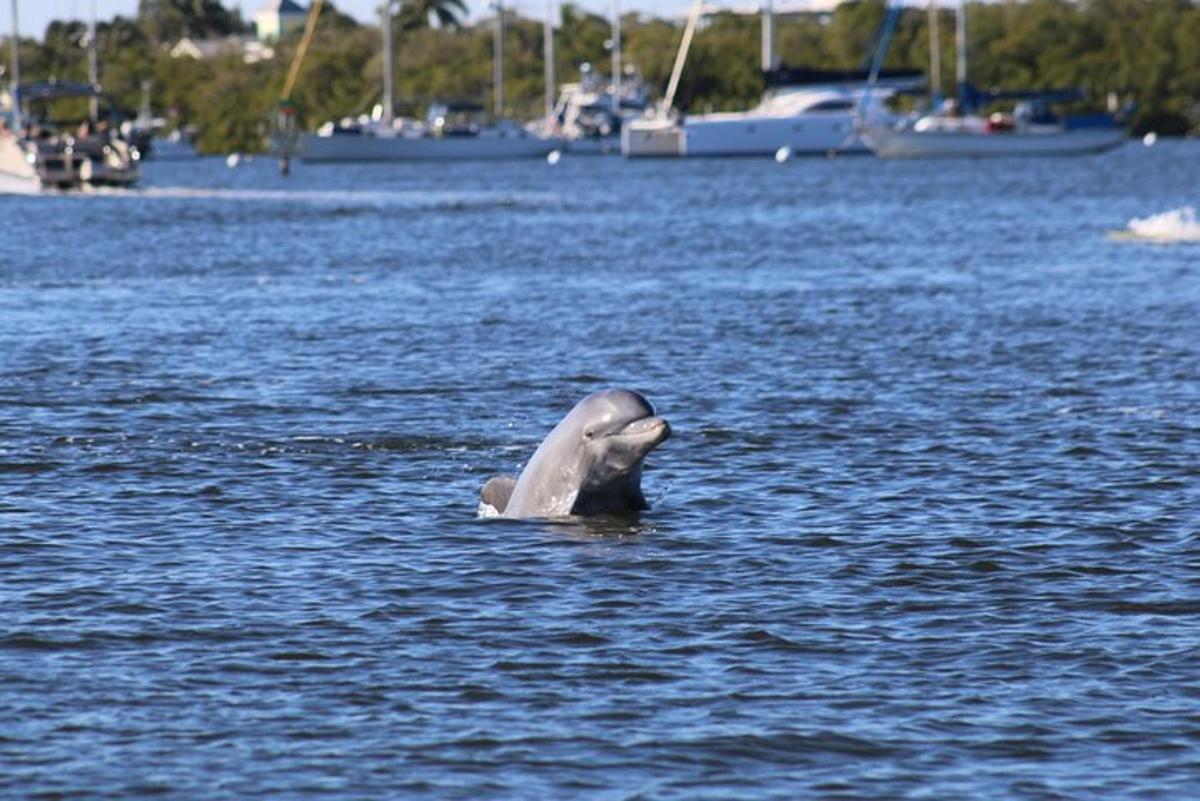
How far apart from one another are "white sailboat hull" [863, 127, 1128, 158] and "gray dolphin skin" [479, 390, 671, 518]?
429 feet

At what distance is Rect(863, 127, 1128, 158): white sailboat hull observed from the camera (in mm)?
149375

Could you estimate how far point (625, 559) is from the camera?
1806cm

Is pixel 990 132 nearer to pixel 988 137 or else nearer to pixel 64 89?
pixel 988 137

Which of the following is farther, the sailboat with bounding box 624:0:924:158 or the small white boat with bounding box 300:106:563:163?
the sailboat with bounding box 624:0:924:158

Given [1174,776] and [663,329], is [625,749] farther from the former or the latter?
[663,329]

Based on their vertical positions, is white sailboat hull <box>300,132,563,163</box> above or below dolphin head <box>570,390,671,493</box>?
below

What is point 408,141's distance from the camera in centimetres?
16262

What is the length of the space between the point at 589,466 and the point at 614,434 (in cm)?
57

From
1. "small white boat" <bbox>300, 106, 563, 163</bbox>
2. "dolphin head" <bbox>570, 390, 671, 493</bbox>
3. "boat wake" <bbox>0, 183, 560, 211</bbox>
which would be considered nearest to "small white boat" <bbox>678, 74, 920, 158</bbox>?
"small white boat" <bbox>300, 106, 563, 163</bbox>

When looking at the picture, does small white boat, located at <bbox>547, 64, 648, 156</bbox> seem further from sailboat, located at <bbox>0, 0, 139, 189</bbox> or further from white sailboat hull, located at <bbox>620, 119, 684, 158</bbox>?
sailboat, located at <bbox>0, 0, 139, 189</bbox>

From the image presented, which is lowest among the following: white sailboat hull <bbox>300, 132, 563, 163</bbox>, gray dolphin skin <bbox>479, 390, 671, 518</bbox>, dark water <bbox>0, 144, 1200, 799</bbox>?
white sailboat hull <bbox>300, 132, 563, 163</bbox>

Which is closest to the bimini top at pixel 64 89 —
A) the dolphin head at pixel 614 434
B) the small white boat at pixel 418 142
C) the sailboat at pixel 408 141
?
the sailboat at pixel 408 141

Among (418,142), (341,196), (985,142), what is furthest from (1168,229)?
(418,142)

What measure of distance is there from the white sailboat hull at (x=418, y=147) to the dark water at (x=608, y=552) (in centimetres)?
11682
